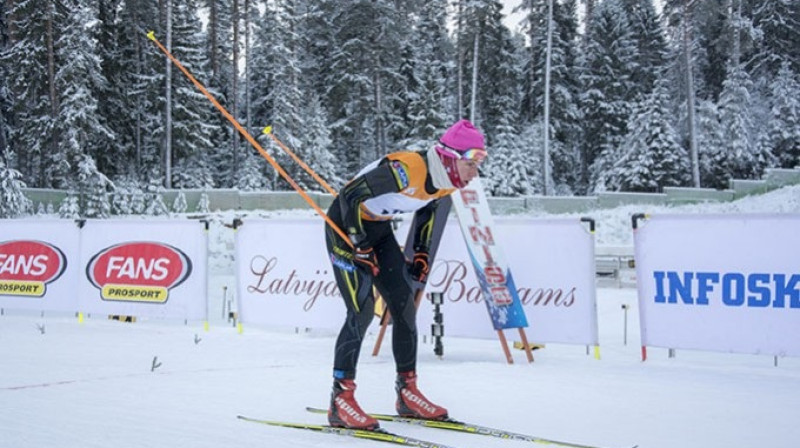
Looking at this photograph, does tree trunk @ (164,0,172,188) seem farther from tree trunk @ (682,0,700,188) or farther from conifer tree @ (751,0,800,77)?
conifer tree @ (751,0,800,77)

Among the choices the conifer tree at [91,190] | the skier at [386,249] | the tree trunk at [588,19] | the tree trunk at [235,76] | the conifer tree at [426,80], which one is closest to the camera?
the skier at [386,249]

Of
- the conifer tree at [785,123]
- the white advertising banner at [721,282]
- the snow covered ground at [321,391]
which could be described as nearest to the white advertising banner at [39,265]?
the snow covered ground at [321,391]

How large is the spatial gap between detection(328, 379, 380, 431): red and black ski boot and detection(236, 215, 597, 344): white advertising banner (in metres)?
3.49

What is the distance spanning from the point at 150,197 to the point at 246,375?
25735 millimetres

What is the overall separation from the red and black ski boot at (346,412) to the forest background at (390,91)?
86.7ft

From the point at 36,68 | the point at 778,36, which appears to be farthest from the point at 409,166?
the point at 778,36

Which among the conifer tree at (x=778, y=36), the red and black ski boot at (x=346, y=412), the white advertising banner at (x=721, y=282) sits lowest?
the red and black ski boot at (x=346, y=412)

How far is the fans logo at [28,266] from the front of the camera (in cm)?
995

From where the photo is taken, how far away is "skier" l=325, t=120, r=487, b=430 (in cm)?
416

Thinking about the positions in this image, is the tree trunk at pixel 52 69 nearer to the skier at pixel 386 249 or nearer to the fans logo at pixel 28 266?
the fans logo at pixel 28 266

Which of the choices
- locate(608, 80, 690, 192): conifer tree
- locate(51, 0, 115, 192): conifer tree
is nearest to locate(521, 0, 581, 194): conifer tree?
locate(608, 80, 690, 192): conifer tree

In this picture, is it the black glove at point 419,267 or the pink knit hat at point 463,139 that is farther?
the black glove at point 419,267

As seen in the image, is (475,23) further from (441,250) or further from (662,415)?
(662,415)

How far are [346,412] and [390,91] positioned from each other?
40.5 m
